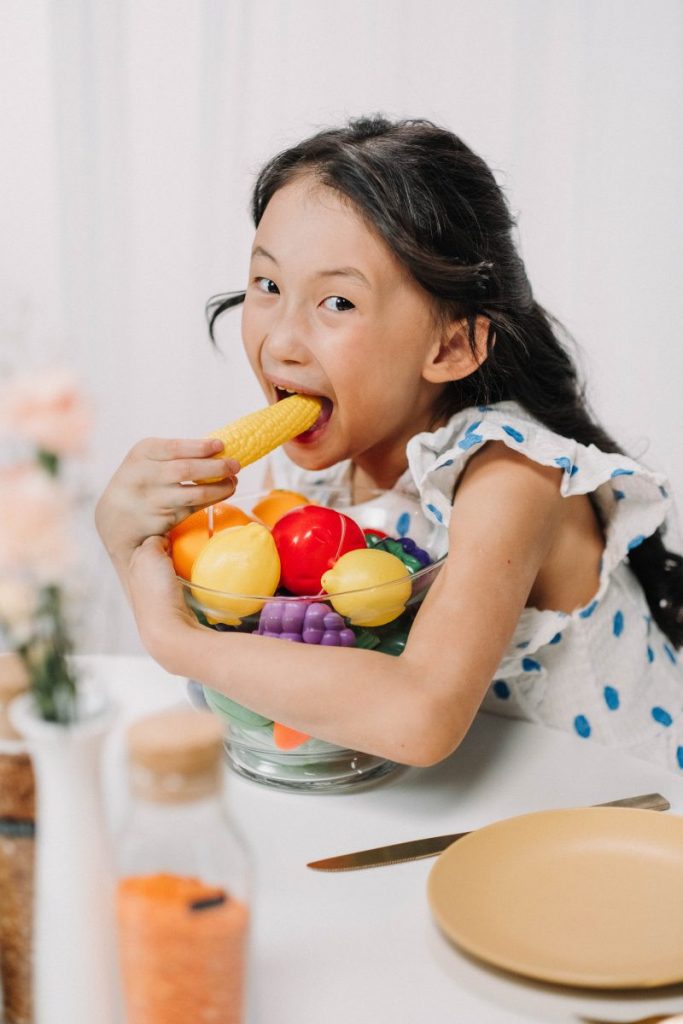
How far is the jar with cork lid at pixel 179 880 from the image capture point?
17.8 inches

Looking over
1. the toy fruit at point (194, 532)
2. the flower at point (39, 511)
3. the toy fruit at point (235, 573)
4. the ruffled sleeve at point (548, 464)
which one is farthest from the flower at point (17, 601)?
the ruffled sleeve at point (548, 464)

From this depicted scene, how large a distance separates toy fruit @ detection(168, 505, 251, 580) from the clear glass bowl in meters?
0.07

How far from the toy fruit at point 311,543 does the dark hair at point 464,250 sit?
1.03 ft

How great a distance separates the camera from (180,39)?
2268 mm

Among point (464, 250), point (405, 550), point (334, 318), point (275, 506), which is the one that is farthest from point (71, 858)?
point (464, 250)

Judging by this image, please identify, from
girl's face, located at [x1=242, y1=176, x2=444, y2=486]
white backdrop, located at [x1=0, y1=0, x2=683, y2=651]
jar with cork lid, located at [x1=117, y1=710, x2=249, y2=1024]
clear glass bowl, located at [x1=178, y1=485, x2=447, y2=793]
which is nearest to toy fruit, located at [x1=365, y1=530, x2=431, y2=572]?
clear glass bowl, located at [x1=178, y1=485, x2=447, y2=793]

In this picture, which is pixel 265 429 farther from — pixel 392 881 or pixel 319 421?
pixel 392 881

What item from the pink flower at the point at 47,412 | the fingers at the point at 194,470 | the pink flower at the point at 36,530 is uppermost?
the pink flower at the point at 47,412

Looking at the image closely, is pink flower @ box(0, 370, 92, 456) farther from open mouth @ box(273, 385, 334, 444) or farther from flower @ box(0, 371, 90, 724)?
open mouth @ box(273, 385, 334, 444)

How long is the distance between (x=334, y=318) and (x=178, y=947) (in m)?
0.75

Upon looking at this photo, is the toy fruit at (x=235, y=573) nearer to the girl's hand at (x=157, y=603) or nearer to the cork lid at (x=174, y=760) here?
the girl's hand at (x=157, y=603)

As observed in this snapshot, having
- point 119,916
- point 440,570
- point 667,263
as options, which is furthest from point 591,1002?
point 667,263

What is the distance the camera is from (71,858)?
0.47 meters

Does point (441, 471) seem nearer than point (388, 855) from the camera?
No
